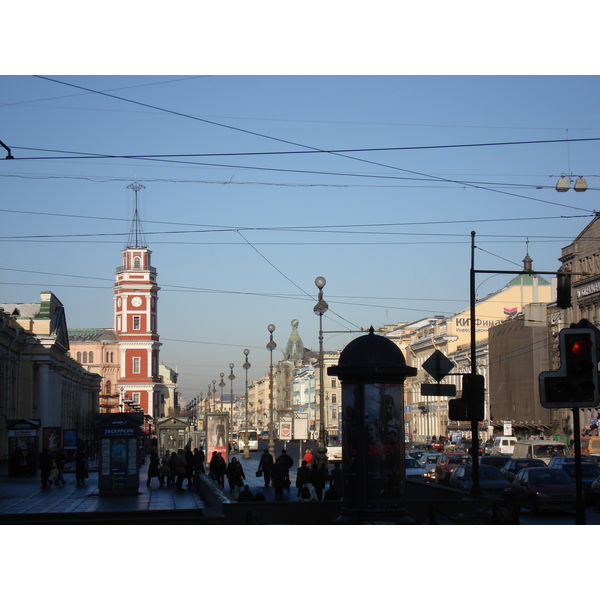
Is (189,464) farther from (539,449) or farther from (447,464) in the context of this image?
(539,449)

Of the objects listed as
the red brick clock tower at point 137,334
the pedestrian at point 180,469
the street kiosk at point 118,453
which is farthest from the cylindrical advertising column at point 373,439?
the red brick clock tower at point 137,334

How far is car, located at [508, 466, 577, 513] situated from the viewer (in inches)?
984

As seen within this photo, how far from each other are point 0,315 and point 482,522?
139 feet

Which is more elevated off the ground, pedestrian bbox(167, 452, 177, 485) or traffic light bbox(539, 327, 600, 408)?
traffic light bbox(539, 327, 600, 408)

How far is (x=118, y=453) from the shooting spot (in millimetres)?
30109

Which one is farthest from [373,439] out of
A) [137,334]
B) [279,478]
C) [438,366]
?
[137,334]

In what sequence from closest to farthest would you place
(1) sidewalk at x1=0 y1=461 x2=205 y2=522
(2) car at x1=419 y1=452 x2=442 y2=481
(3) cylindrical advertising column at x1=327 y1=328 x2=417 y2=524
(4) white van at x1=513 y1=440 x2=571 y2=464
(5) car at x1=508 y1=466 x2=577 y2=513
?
1. (3) cylindrical advertising column at x1=327 y1=328 x2=417 y2=524
2. (1) sidewalk at x1=0 y1=461 x2=205 y2=522
3. (5) car at x1=508 y1=466 x2=577 y2=513
4. (2) car at x1=419 y1=452 x2=442 y2=481
5. (4) white van at x1=513 y1=440 x2=571 y2=464

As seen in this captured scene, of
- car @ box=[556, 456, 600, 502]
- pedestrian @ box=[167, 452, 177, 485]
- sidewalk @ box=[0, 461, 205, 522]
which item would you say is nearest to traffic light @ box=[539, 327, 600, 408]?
sidewalk @ box=[0, 461, 205, 522]

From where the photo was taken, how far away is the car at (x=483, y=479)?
2781 centimetres

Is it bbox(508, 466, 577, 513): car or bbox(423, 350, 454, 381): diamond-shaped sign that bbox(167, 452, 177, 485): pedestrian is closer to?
bbox(508, 466, 577, 513): car

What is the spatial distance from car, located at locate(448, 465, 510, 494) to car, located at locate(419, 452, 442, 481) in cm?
1293

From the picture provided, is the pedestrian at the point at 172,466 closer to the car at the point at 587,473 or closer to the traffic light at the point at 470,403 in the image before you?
the car at the point at 587,473

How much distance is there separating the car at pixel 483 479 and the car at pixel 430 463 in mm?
12930

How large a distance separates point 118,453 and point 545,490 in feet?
42.6
